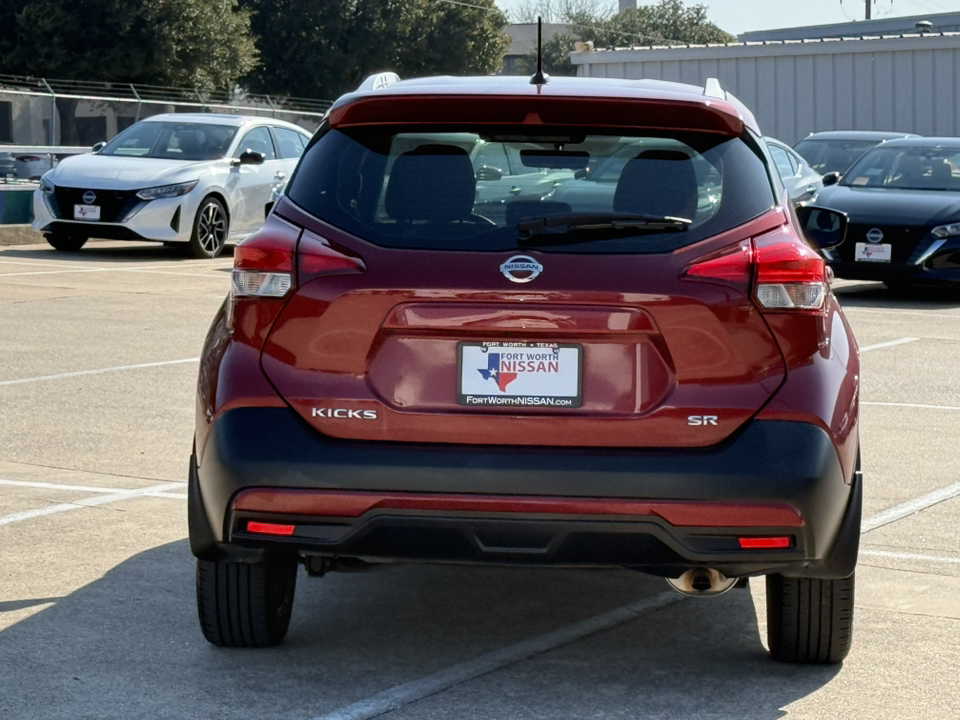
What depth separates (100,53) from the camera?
4934 cm

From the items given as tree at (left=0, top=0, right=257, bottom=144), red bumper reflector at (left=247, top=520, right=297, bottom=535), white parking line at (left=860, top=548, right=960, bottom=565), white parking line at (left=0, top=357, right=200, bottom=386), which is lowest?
white parking line at (left=860, top=548, right=960, bottom=565)

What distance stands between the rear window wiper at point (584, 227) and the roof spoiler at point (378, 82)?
0.72m

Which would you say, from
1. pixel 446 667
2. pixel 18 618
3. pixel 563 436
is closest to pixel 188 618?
pixel 18 618

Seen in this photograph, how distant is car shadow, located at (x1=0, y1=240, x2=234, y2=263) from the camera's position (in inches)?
723

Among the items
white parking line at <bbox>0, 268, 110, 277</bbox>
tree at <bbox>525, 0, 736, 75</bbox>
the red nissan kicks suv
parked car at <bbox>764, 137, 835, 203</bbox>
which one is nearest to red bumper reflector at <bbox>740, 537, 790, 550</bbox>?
the red nissan kicks suv

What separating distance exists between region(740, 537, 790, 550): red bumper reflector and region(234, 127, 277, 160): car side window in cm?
1603

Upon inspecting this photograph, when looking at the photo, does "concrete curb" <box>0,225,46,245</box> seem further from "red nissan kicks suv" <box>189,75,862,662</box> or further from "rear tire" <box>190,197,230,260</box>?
"red nissan kicks suv" <box>189,75,862,662</box>

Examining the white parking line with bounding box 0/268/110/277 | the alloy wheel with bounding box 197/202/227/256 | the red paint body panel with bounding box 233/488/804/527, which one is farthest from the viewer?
the alloy wheel with bounding box 197/202/227/256

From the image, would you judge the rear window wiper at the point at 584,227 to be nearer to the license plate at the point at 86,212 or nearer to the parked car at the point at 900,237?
the parked car at the point at 900,237

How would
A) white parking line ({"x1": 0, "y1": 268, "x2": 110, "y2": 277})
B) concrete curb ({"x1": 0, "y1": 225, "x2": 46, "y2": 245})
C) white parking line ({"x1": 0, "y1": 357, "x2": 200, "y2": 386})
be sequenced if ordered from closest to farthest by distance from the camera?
white parking line ({"x1": 0, "y1": 357, "x2": 200, "y2": 386}) → white parking line ({"x1": 0, "y1": 268, "x2": 110, "y2": 277}) → concrete curb ({"x1": 0, "y1": 225, "x2": 46, "y2": 245})

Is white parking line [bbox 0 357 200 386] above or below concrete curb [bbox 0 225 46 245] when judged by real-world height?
below

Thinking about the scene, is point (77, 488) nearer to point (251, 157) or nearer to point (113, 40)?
point (251, 157)

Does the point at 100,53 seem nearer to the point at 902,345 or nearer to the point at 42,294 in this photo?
the point at 42,294

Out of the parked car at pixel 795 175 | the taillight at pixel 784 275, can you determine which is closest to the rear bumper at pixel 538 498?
the taillight at pixel 784 275
